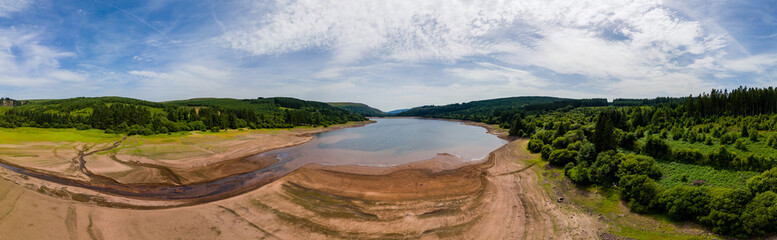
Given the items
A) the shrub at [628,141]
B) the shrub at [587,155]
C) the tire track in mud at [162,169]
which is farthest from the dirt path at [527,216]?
the tire track in mud at [162,169]

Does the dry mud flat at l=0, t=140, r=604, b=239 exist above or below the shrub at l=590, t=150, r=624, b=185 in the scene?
below

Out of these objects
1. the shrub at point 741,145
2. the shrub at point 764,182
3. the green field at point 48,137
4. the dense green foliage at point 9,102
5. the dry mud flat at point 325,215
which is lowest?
the dry mud flat at point 325,215

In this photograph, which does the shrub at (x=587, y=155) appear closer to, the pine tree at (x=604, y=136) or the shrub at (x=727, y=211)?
the pine tree at (x=604, y=136)

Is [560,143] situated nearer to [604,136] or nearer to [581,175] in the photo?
[604,136]

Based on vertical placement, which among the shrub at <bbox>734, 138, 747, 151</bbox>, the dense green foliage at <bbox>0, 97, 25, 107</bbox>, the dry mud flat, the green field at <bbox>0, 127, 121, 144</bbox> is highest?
the dense green foliage at <bbox>0, 97, 25, 107</bbox>

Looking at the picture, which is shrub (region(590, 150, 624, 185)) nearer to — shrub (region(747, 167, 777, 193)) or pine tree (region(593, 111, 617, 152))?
pine tree (region(593, 111, 617, 152))

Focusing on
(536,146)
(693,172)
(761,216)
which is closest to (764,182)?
(761,216)

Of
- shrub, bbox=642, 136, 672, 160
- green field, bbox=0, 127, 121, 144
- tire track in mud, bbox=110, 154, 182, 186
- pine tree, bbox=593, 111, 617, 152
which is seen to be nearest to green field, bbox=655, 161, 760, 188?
shrub, bbox=642, 136, 672, 160
